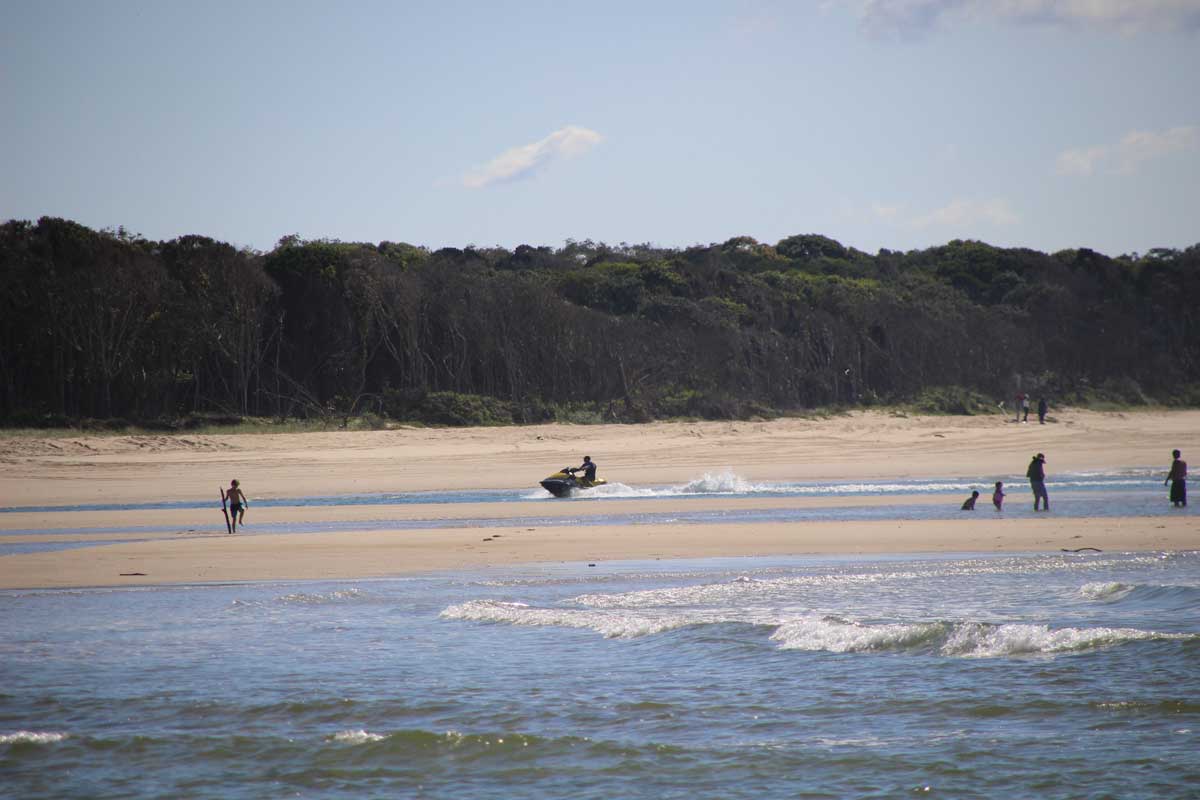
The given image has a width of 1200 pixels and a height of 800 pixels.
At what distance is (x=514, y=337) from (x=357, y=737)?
121 ft

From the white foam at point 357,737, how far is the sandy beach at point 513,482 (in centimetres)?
713

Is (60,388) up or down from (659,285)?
down

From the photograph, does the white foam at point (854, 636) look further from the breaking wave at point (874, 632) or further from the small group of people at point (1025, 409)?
the small group of people at point (1025, 409)

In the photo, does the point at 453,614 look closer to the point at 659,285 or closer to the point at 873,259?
the point at 659,285

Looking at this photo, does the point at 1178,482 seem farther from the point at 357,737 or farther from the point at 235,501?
the point at 357,737

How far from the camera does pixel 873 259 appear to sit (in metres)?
72.0

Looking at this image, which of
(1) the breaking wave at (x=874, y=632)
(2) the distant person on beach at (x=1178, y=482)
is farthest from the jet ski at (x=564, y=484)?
(1) the breaking wave at (x=874, y=632)

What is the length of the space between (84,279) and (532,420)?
1691 cm

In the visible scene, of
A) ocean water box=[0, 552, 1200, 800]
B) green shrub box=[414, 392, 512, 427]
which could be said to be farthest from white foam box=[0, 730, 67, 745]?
green shrub box=[414, 392, 512, 427]

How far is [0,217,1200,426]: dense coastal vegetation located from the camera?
37688 mm

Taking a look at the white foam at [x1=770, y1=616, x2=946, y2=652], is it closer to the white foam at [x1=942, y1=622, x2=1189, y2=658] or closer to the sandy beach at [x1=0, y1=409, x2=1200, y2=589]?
the white foam at [x1=942, y1=622, x2=1189, y2=658]

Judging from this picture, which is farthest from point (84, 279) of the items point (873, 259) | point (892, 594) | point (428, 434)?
point (873, 259)

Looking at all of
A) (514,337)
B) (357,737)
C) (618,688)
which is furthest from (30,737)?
(514,337)

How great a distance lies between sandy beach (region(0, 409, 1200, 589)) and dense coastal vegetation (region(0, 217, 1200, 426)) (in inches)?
146
